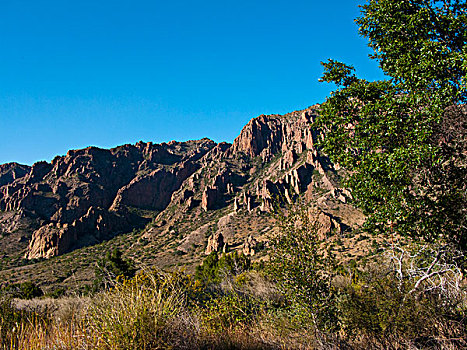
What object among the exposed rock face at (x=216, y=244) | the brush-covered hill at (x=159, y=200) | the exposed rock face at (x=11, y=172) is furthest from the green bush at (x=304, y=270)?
the exposed rock face at (x=11, y=172)

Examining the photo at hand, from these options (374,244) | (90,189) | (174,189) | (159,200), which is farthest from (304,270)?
(90,189)

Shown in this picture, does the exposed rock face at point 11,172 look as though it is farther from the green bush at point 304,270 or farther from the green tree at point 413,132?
the green tree at point 413,132

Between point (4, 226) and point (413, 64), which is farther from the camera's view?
point (4, 226)

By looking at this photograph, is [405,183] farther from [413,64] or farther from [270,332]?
[270,332]

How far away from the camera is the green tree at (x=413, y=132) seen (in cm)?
609

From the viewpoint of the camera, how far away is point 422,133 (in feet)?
19.1

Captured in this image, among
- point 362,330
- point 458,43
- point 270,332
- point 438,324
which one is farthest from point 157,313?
point 458,43

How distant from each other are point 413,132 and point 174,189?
149404 mm

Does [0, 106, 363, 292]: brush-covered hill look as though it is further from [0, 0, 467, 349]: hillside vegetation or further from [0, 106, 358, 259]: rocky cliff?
[0, 0, 467, 349]: hillside vegetation

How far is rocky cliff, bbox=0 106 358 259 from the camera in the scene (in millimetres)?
86812

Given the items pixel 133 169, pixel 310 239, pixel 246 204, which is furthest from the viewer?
pixel 133 169

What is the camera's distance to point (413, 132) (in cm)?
604

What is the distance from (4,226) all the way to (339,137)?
5332 inches

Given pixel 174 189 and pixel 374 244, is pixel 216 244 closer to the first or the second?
pixel 374 244
